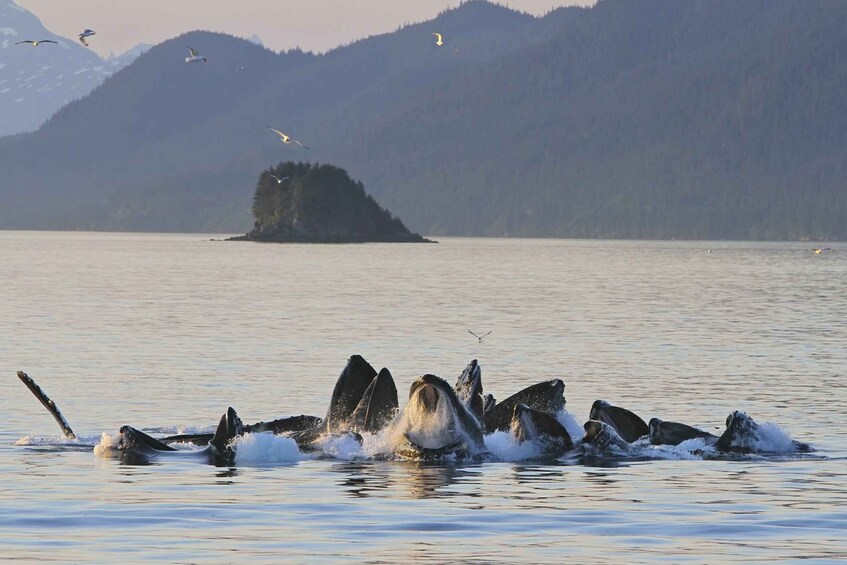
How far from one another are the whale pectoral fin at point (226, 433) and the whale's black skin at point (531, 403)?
15.3 feet

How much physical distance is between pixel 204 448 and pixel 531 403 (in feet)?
20.0

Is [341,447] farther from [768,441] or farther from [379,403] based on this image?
[768,441]

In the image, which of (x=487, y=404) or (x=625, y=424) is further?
(x=487, y=404)

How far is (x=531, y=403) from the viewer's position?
3234cm

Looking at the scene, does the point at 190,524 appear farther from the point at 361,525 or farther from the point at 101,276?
the point at 101,276

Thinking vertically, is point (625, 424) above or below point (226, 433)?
above

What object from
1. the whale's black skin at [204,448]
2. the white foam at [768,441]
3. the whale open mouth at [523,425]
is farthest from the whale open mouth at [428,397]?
the white foam at [768,441]

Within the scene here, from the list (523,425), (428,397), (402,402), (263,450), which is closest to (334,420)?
(263,450)

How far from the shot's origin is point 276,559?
2136cm

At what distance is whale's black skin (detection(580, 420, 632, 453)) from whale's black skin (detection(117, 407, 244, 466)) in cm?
627

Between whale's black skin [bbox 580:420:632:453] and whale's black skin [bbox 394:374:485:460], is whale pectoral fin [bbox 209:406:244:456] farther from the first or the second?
whale's black skin [bbox 580:420:632:453]

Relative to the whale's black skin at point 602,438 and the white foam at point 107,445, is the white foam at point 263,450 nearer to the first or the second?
the white foam at point 107,445

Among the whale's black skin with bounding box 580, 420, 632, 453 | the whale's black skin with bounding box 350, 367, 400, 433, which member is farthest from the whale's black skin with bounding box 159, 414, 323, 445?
the whale's black skin with bounding box 580, 420, 632, 453

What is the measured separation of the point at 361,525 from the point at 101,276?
11831 centimetres
